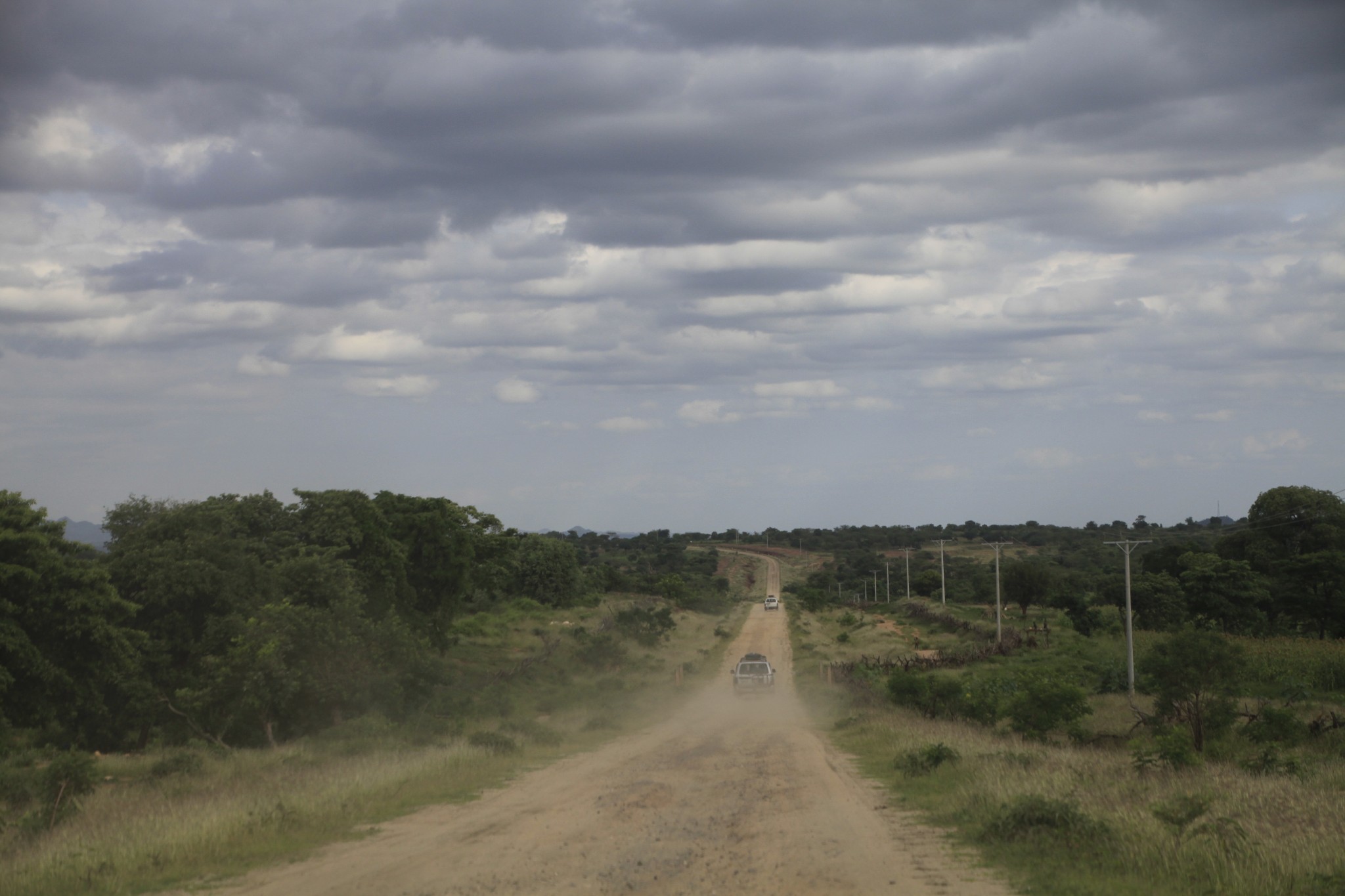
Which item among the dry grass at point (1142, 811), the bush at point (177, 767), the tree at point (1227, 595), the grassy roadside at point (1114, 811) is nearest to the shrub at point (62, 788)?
the bush at point (177, 767)

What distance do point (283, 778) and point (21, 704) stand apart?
9072 millimetres

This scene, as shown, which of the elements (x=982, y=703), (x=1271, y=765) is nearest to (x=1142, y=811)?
(x=1271, y=765)

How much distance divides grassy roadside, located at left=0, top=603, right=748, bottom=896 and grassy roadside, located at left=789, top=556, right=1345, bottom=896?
8.11m

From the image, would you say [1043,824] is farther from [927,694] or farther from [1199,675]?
[927,694]

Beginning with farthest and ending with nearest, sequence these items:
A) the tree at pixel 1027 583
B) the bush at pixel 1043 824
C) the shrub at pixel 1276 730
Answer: the tree at pixel 1027 583
the shrub at pixel 1276 730
the bush at pixel 1043 824

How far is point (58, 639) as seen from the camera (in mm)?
24375

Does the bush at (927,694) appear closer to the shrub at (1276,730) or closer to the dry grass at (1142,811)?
the dry grass at (1142,811)

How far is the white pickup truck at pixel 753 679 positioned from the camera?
4009 cm

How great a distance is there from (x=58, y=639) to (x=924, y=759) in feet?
64.4

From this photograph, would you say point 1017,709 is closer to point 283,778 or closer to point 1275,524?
point 283,778

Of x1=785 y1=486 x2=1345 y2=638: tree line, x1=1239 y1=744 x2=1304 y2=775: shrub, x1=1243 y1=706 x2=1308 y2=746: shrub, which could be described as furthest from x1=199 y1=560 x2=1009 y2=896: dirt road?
x1=785 y1=486 x2=1345 y2=638: tree line

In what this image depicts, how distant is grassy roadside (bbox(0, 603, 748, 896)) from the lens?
1238cm

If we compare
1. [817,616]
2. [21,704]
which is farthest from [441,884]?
[817,616]

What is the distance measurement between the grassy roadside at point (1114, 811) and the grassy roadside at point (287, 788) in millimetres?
8107
